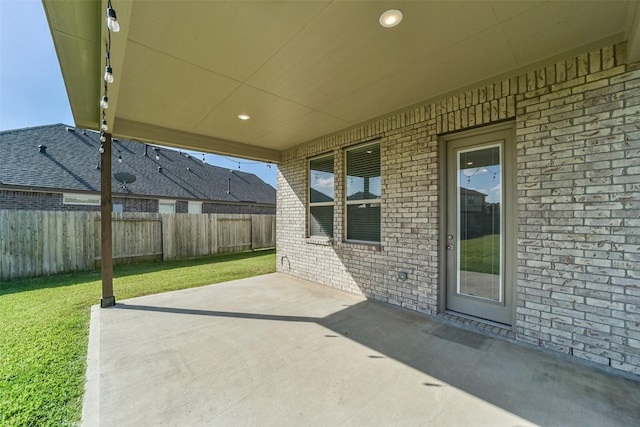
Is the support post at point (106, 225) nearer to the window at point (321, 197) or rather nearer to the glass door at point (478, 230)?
the window at point (321, 197)

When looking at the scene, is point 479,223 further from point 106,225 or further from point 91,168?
point 91,168

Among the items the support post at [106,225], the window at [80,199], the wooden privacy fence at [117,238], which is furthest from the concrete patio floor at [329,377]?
the window at [80,199]

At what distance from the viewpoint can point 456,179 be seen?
136 inches

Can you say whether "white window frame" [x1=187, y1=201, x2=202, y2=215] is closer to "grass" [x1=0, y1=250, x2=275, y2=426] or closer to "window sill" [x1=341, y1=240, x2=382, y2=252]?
"grass" [x1=0, y1=250, x2=275, y2=426]

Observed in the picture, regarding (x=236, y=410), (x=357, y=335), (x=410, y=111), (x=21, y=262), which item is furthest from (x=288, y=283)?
(x=21, y=262)

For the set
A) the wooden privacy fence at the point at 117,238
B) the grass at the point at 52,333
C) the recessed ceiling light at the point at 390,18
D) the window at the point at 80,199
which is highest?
the recessed ceiling light at the point at 390,18

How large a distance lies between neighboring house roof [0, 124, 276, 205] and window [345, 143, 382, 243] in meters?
9.12

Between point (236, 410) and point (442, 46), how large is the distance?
11.2 feet

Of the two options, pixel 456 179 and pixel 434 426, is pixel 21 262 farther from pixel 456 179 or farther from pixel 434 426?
pixel 456 179

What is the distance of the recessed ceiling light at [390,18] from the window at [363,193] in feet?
7.67

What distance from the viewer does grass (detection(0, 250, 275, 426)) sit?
1.88 metres

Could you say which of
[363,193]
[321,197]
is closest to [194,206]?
[321,197]

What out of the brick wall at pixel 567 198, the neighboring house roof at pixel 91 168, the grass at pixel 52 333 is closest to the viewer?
A: the grass at pixel 52 333

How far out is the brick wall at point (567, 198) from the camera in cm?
220
